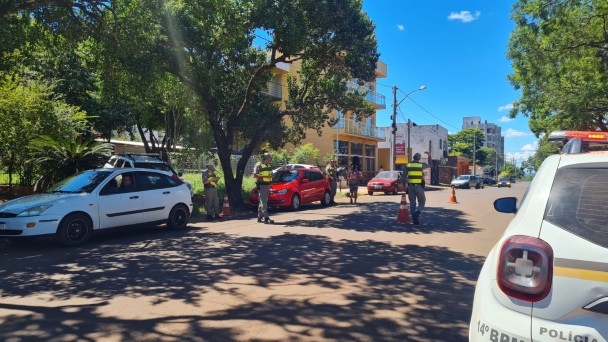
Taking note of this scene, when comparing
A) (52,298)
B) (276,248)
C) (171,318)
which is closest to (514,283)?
(171,318)

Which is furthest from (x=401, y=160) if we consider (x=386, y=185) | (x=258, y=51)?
(x=258, y=51)

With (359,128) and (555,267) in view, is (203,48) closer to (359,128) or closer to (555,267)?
(555,267)

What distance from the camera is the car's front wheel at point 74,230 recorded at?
8102mm

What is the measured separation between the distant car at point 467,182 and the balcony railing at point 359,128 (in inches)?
334

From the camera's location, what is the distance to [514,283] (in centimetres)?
217

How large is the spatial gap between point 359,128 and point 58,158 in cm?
2767

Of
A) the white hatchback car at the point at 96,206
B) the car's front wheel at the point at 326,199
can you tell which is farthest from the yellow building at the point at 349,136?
the white hatchback car at the point at 96,206

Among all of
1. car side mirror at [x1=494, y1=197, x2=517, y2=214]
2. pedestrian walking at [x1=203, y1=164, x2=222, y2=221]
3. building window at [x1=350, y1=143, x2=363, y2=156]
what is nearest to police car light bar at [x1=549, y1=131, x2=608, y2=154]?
car side mirror at [x1=494, y1=197, x2=517, y2=214]

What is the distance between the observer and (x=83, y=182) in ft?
30.1

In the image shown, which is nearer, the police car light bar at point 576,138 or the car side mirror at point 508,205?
the police car light bar at point 576,138

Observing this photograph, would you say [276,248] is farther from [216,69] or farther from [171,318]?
[216,69]

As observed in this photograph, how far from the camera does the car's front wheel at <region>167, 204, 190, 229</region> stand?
10469 mm

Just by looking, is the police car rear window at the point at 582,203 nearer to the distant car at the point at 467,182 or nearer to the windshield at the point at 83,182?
the windshield at the point at 83,182

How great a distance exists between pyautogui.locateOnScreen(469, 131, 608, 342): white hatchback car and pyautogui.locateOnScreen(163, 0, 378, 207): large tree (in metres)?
11.2
